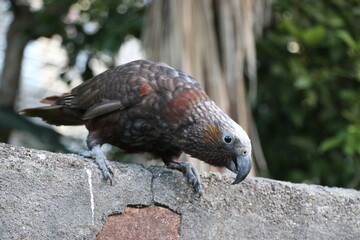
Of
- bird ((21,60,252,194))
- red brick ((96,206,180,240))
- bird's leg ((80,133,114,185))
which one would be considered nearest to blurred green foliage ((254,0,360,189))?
bird ((21,60,252,194))

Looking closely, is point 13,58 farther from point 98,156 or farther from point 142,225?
point 142,225

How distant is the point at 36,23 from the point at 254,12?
6.06 feet

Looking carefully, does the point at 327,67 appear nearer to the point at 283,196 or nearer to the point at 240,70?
the point at 240,70

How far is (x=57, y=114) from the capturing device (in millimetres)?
3359

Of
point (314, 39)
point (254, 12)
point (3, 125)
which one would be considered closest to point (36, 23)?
point (3, 125)

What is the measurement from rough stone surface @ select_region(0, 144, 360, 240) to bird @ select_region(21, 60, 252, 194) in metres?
0.12

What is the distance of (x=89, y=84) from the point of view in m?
3.20

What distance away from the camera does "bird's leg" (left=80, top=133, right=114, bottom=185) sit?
8.05 feet

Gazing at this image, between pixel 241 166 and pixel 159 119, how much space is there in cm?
46

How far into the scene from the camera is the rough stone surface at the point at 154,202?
227 cm

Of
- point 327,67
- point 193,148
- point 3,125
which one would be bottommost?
point 3,125

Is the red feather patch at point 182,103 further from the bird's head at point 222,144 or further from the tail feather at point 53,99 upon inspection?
the tail feather at point 53,99

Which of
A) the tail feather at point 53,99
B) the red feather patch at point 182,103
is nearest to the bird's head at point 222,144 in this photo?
the red feather patch at point 182,103

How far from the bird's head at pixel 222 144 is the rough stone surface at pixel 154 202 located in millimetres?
130
